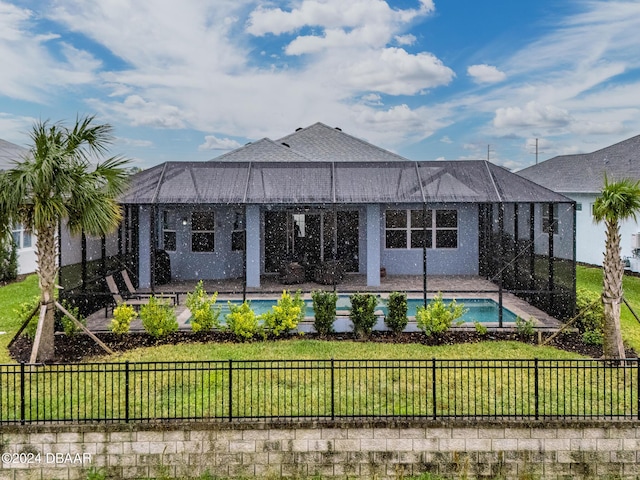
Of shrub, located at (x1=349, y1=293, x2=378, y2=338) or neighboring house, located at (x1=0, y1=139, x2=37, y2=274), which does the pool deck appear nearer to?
shrub, located at (x1=349, y1=293, x2=378, y2=338)

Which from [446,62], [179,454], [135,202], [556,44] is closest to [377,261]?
[135,202]

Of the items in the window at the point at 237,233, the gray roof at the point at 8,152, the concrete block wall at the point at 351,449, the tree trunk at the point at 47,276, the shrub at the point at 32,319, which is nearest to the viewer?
the concrete block wall at the point at 351,449

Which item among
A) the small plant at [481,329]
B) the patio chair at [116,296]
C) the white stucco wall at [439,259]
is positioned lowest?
the small plant at [481,329]

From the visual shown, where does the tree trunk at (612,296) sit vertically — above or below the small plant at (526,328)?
above

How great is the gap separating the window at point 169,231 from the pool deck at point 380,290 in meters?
1.51

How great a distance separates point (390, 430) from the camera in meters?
6.84

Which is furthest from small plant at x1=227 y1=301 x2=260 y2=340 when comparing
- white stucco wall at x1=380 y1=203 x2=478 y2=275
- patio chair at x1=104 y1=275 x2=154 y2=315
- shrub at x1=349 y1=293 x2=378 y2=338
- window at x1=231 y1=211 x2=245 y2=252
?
white stucco wall at x1=380 y1=203 x2=478 y2=275

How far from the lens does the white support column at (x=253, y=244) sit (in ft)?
51.9

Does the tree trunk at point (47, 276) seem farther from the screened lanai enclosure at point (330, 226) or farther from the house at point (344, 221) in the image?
the house at point (344, 221)

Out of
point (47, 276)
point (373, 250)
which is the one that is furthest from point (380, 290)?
point (47, 276)

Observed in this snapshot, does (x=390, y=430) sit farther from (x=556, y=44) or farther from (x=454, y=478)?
(x=556, y=44)

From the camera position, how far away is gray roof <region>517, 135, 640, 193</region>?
79.0ft

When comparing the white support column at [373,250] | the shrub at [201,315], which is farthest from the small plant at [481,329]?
the shrub at [201,315]

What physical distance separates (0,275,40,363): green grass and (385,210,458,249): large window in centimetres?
1129
